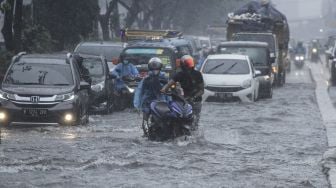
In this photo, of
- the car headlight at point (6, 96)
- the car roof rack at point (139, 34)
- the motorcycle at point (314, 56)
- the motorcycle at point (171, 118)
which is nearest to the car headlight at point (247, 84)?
the car roof rack at point (139, 34)

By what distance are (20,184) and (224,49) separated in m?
23.7

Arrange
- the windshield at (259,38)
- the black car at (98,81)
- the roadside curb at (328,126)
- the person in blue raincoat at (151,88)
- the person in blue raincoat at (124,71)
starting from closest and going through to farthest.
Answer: the roadside curb at (328,126)
the person in blue raincoat at (151,88)
the black car at (98,81)
the person in blue raincoat at (124,71)
the windshield at (259,38)

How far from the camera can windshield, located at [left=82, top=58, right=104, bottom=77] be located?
82.2 ft

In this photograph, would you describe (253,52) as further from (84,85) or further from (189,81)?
(189,81)

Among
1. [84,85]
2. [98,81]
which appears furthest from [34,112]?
[98,81]

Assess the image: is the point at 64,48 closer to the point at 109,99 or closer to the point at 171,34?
the point at 171,34

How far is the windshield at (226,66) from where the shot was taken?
99.8 ft

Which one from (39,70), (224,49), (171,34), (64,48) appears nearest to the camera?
(39,70)

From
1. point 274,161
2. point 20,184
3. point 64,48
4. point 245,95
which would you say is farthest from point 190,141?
point 64,48

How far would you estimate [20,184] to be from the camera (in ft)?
39.7

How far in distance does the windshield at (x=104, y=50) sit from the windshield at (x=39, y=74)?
28.1ft

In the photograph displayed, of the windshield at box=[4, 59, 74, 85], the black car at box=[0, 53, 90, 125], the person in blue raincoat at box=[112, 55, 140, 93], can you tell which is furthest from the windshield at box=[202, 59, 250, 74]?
the windshield at box=[4, 59, 74, 85]

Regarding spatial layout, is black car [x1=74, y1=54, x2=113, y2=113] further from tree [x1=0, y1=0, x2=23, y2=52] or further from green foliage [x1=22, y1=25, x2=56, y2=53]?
green foliage [x1=22, y1=25, x2=56, y2=53]

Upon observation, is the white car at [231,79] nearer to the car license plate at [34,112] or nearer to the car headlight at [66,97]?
the car headlight at [66,97]
